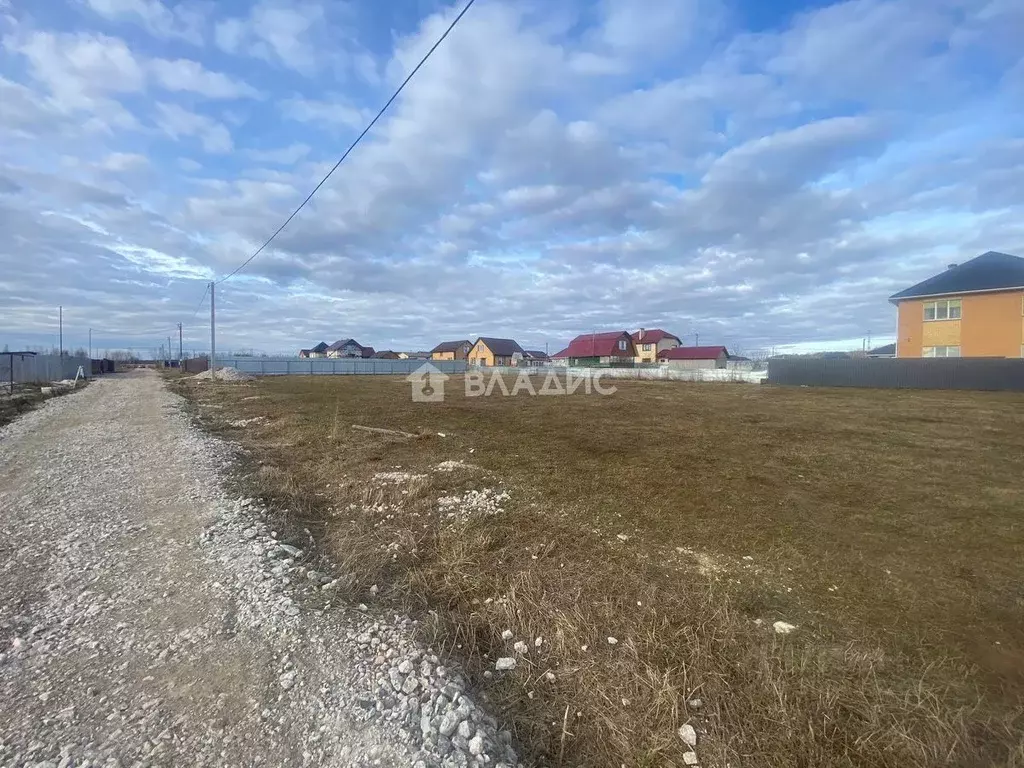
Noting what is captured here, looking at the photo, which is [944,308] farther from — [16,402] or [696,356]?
[16,402]

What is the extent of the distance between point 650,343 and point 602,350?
759 centimetres

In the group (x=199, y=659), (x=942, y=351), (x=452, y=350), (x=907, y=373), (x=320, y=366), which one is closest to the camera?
(x=199, y=659)

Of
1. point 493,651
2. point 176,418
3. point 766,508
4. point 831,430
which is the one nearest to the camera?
point 493,651

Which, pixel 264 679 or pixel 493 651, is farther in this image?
pixel 493 651

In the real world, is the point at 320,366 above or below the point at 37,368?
above

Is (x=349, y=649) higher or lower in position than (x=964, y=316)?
lower

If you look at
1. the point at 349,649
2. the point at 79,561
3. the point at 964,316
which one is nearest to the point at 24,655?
the point at 79,561

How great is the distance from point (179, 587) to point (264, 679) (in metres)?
1.39

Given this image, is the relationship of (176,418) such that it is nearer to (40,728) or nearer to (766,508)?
(40,728)

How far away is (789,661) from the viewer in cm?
254

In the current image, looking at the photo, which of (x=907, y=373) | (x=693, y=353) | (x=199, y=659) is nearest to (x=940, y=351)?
(x=907, y=373)

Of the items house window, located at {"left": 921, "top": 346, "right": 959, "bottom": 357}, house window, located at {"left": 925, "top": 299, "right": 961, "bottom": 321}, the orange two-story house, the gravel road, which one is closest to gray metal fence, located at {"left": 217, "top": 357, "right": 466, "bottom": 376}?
the orange two-story house

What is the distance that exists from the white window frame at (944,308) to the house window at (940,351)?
1.54 m

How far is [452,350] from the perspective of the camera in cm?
A: 7856
